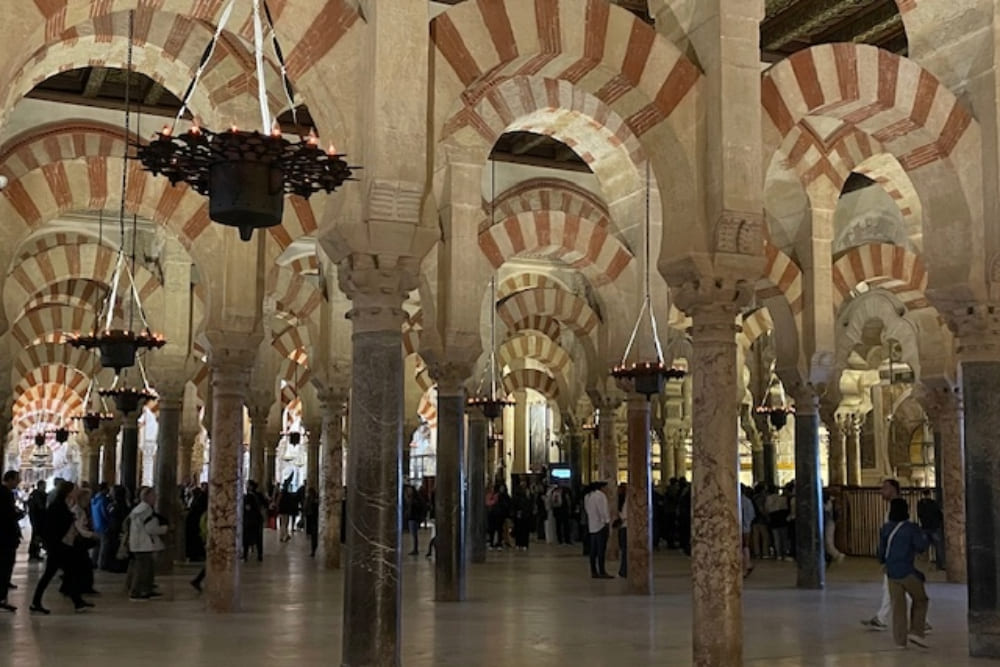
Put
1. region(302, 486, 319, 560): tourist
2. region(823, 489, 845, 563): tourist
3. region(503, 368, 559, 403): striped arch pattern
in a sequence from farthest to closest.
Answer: region(503, 368, 559, 403): striped arch pattern
region(302, 486, 319, 560): tourist
region(823, 489, 845, 563): tourist

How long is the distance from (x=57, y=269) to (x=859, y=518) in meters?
10.2

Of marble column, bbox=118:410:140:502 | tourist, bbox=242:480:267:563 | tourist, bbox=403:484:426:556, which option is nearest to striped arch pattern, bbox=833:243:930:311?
tourist, bbox=403:484:426:556

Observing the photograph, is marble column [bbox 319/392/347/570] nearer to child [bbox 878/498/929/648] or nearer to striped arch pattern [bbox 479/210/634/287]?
striped arch pattern [bbox 479/210/634/287]

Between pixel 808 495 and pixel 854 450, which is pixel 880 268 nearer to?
pixel 808 495

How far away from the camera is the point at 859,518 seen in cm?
1406

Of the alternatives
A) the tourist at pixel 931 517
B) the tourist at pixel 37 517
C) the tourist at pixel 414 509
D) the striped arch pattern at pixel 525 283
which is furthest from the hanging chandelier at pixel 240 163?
the striped arch pattern at pixel 525 283

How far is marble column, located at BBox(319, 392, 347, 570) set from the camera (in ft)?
36.6

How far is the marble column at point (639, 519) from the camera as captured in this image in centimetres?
857

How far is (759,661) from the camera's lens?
5621 millimetres

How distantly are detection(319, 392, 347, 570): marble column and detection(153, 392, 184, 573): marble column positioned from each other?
4.80 feet

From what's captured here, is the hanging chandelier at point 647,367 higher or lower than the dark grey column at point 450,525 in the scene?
higher

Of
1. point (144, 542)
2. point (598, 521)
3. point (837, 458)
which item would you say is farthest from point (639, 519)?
point (837, 458)

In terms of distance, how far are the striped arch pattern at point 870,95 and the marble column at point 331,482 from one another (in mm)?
6435

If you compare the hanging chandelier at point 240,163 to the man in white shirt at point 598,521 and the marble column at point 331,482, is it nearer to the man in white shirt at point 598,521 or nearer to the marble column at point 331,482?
the man in white shirt at point 598,521
